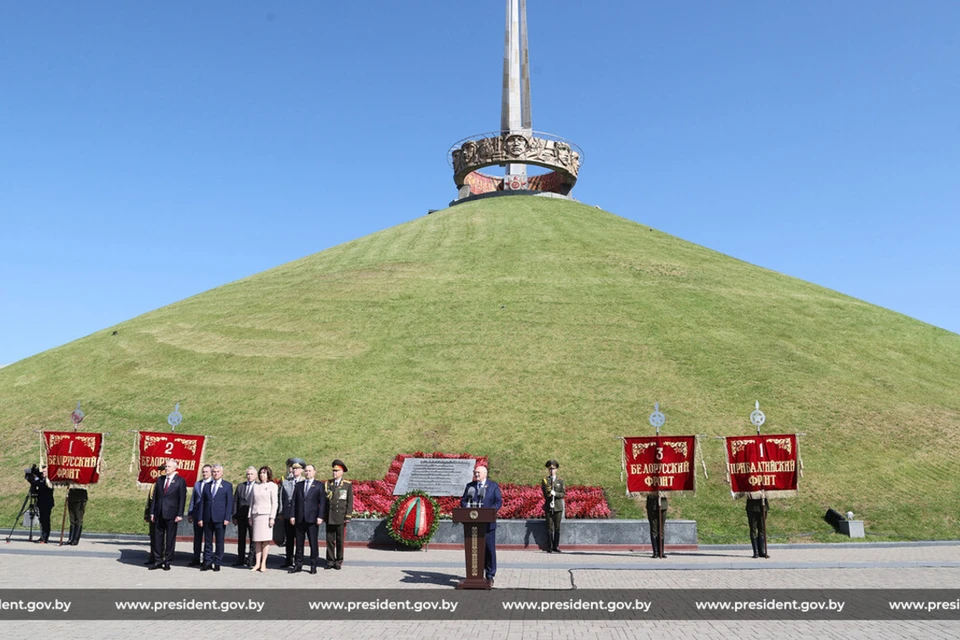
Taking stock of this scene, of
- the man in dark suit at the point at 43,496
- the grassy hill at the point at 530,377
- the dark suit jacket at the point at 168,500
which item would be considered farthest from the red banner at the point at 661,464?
the man in dark suit at the point at 43,496

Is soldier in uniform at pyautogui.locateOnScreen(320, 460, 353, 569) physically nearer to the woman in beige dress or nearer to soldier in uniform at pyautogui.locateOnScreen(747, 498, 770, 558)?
the woman in beige dress

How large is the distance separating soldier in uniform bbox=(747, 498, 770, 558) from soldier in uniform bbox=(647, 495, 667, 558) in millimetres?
2107

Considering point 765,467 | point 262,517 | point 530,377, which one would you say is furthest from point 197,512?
point 530,377

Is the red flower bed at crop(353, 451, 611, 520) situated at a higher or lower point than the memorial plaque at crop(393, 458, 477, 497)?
lower

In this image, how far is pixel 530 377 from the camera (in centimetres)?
3266

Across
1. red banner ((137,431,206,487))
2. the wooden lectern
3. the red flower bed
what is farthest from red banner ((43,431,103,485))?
the wooden lectern

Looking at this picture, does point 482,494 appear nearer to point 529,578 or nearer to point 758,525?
point 529,578

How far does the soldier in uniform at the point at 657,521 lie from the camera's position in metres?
17.4

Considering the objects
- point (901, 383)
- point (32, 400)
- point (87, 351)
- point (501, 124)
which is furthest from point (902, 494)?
point (501, 124)

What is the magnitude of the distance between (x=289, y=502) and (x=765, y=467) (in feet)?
39.7

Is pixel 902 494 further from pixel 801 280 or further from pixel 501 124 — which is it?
pixel 501 124

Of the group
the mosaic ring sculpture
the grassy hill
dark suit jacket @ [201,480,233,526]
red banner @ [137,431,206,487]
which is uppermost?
the mosaic ring sculpture

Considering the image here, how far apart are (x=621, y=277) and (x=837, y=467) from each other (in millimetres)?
22557

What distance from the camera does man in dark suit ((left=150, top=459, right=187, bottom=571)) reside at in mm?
A: 15547
